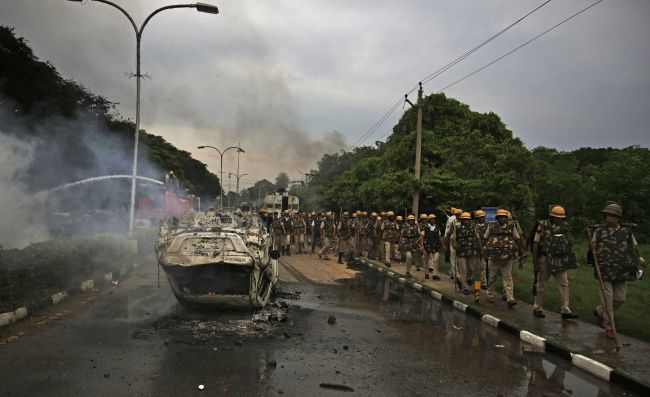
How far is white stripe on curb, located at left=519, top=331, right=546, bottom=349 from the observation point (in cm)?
732

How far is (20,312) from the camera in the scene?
7.71 meters

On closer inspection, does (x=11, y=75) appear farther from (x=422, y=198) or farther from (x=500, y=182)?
(x=500, y=182)

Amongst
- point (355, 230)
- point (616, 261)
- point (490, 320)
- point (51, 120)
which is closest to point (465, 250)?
point (490, 320)

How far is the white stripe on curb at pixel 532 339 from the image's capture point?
732cm

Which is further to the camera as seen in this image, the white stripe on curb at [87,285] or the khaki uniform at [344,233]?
the khaki uniform at [344,233]

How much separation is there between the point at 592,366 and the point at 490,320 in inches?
108

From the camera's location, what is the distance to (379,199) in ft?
80.3

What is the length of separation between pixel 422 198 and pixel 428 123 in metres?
8.18

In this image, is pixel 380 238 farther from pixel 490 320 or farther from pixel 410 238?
pixel 490 320

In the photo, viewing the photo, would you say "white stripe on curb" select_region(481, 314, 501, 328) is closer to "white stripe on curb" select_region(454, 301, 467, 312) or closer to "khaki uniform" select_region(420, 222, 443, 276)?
"white stripe on curb" select_region(454, 301, 467, 312)

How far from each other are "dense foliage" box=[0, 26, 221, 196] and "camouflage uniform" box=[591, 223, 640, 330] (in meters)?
20.9

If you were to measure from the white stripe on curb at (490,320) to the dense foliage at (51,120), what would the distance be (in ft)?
62.4

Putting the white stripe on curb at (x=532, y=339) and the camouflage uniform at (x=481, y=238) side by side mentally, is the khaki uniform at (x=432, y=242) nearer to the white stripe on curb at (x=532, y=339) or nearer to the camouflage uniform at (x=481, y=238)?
the camouflage uniform at (x=481, y=238)

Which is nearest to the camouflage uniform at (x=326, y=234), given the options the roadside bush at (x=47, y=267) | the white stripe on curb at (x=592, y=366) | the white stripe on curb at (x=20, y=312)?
the roadside bush at (x=47, y=267)
